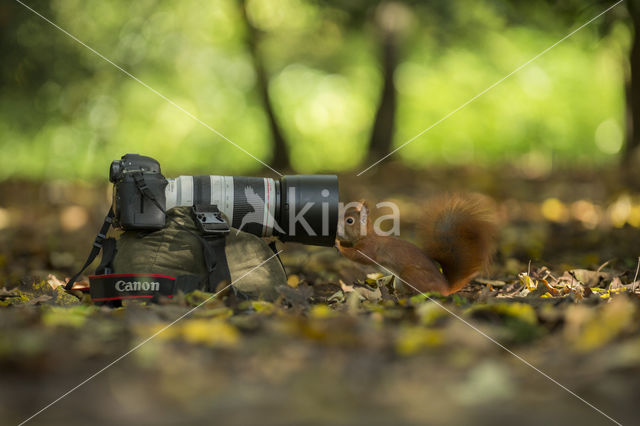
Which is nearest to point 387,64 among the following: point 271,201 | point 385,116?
point 385,116

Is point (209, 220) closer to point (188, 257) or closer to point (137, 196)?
point (188, 257)

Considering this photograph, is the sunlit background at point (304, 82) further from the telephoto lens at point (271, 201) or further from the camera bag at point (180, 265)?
the camera bag at point (180, 265)

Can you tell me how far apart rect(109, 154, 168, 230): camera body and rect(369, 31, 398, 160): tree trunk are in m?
6.37

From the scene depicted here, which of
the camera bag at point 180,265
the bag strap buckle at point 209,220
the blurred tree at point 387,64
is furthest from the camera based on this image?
the blurred tree at point 387,64

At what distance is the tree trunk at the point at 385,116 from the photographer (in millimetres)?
9055

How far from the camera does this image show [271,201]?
9.98 feet

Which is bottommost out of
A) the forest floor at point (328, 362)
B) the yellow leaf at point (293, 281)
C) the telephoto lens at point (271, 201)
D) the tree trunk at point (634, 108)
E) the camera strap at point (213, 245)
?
the yellow leaf at point (293, 281)

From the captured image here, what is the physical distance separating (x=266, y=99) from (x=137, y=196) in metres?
7.95

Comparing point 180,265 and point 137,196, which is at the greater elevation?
point 137,196

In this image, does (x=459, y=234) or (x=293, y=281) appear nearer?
(x=459, y=234)

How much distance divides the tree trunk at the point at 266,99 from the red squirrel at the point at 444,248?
6630 mm

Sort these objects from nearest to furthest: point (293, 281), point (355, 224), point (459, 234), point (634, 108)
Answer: point (459, 234)
point (293, 281)
point (355, 224)
point (634, 108)

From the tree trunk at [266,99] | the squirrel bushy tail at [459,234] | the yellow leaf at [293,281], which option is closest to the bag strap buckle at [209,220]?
the yellow leaf at [293,281]

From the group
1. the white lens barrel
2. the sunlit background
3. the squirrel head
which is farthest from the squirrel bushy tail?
the sunlit background
